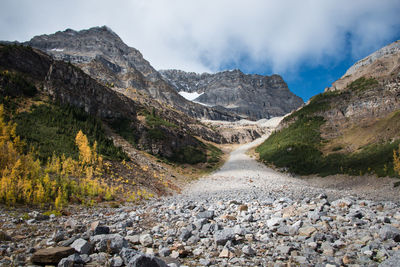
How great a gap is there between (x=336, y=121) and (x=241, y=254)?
164 ft

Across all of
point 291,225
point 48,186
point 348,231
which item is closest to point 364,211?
point 348,231

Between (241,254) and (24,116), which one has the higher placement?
(24,116)

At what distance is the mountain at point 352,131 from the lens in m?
26.0

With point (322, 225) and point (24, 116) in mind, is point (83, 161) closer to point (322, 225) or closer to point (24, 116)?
point (24, 116)

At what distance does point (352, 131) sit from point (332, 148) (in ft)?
22.7

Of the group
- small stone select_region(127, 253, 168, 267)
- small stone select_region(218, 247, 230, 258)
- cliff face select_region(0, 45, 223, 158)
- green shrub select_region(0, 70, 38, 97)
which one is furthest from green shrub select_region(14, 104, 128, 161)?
small stone select_region(218, 247, 230, 258)

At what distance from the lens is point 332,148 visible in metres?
36.0

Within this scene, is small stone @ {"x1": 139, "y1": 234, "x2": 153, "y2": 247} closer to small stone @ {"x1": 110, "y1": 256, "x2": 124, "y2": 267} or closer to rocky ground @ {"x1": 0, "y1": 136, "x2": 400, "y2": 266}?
rocky ground @ {"x1": 0, "y1": 136, "x2": 400, "y2": 266}

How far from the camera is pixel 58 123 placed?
26.9 m

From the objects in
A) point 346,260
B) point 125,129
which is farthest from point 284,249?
point 125,129

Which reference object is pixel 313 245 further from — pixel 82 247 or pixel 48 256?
pixel 48 256

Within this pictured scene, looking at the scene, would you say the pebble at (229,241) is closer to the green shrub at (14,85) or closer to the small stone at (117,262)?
the small stone at (117,262)

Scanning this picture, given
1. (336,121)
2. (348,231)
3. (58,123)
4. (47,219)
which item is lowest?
(47,219)

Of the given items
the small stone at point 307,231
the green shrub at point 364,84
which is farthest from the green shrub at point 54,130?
the green shrub at point 364,84
